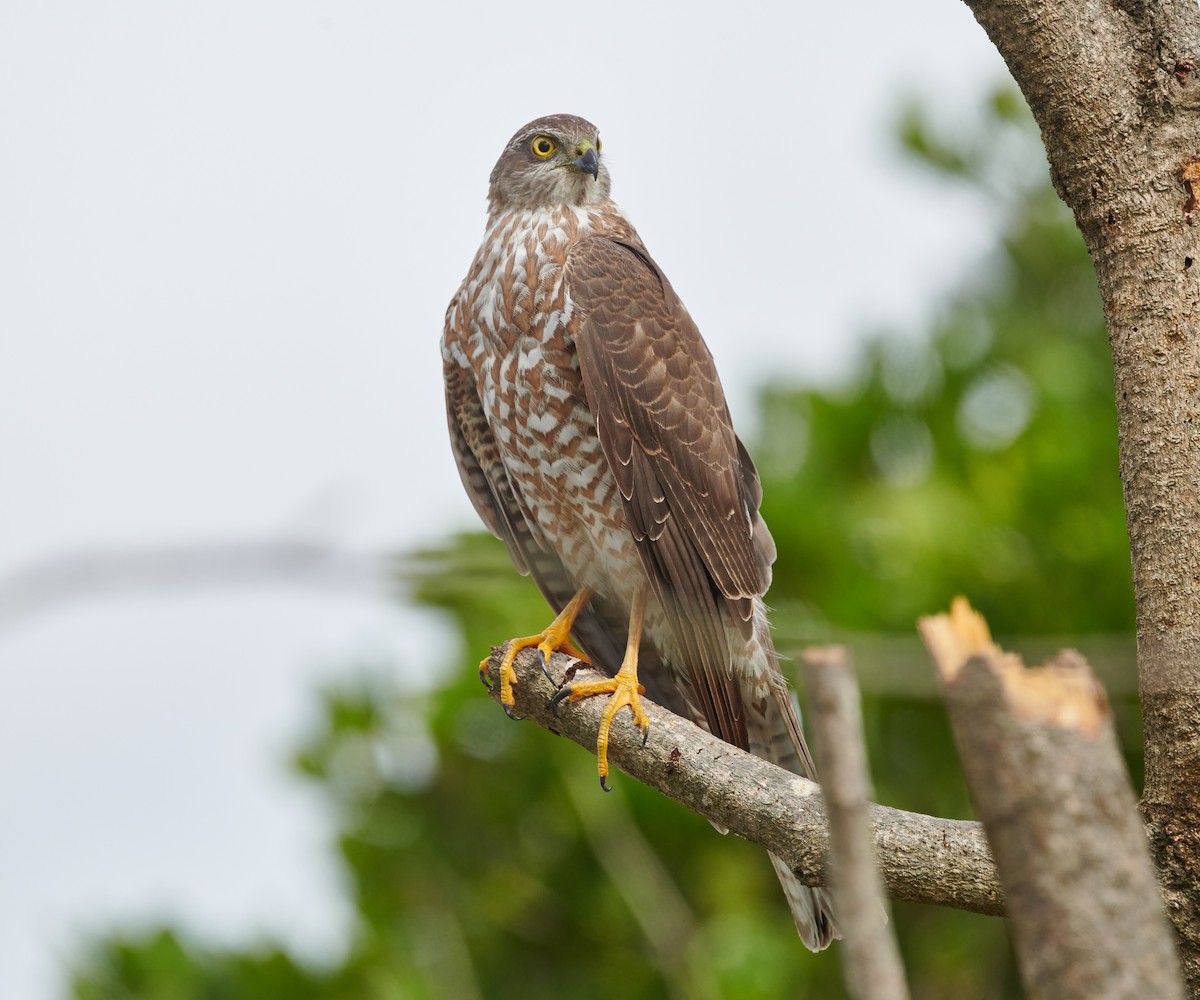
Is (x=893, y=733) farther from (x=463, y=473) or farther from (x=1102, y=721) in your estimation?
(x=1102, y=721)

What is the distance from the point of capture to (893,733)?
654 cm

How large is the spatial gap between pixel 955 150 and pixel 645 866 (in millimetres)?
4401

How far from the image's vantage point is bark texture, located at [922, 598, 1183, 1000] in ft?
4.95

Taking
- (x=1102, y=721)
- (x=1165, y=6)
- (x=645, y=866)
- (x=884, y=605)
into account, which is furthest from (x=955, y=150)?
(x=1102, y=721)

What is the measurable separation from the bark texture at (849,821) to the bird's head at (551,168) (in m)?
3.58

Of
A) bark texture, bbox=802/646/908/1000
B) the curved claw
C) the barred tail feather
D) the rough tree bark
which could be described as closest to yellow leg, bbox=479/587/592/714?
the curved claw

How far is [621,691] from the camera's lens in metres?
3.60

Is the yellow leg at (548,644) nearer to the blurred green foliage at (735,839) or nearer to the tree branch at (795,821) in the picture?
the tree branch at (795,821)

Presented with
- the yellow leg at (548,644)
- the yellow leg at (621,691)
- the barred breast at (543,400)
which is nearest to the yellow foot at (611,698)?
the yellow leg at (621,691)

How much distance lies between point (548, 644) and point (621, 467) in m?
0.57

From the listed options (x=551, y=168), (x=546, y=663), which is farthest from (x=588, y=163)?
(x=546, y=663)

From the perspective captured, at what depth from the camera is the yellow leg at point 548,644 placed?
391 centimetres

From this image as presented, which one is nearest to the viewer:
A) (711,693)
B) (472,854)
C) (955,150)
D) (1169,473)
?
(1169,473)

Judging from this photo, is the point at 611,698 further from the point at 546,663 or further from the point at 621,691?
the point at 546,663
